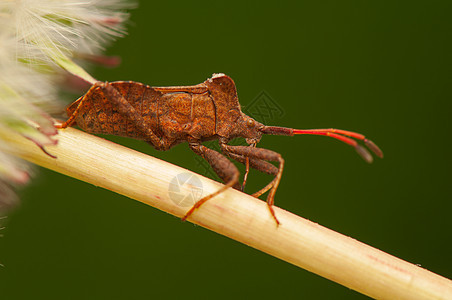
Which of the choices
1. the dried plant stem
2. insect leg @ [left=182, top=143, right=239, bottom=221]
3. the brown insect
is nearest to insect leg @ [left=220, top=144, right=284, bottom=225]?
the brown insect

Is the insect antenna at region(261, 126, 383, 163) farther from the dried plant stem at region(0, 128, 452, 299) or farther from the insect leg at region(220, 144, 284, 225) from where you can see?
the dried plant stem at region(0, 128, 452, 299)

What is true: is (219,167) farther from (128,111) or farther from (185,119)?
(128,111)

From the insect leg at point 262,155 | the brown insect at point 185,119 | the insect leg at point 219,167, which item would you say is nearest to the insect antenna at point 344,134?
the brown insect at point 185,119

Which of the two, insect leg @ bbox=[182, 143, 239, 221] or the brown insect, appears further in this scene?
the brown insect

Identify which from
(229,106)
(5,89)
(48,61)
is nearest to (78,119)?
(48,61)

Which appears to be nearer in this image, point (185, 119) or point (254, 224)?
point (254, 224)

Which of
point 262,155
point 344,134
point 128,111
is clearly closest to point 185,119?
point 128,111

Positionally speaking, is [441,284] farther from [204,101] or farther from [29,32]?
[29,32]
